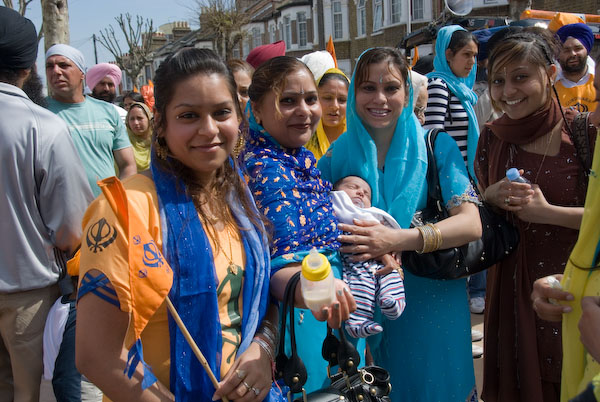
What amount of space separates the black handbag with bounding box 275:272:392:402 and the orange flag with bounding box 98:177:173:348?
462mm

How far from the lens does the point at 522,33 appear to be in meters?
2.35

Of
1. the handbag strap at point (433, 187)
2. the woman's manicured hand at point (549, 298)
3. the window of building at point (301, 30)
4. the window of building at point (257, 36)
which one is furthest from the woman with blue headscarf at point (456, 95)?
the window of building at point (257, 36)

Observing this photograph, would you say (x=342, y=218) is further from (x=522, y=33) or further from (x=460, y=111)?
(x=460, y=111)

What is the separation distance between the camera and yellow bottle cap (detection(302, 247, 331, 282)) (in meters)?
1.37

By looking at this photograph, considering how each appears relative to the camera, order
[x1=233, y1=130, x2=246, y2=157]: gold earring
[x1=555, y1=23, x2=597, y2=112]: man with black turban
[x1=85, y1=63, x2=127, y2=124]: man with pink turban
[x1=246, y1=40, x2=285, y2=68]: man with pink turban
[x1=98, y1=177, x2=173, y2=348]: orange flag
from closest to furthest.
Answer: [x1=98, y1=177, x2=173, y2=348]: orange flag, [x1=233, y1=130, x2=246, y2=157]: gold earring, [x1=246, y1=40, x2=285, y2=68]: man with pink turban, [x1=555, y1=23, x2=597, y2=112]: man with black turban, [x1=85, y1=63, x2=127, y2=124]: man with pink turban

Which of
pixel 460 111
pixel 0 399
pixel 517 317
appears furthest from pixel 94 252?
pixel 460 111

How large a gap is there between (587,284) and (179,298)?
4.06 ft

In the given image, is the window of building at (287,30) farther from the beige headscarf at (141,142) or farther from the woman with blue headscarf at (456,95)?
the woman with blue headscarf at (456,95)

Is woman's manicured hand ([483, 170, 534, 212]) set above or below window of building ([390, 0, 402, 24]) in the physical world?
below

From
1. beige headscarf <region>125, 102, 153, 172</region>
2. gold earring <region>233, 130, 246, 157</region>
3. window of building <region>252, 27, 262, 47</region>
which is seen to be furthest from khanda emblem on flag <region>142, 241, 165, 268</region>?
window of building <region>252, 27, 262, 47</region>

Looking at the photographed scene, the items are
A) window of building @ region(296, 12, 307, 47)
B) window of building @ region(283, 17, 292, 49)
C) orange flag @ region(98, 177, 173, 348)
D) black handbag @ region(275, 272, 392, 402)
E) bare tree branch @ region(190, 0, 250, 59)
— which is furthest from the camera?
window of building @ region(283, 17, 292, 49)

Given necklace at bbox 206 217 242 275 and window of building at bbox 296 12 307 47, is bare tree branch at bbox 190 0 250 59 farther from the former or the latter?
necklace at bbox 206 217 242 275

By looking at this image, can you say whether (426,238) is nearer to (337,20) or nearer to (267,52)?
(267,52)

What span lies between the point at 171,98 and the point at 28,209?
118 centimetres
